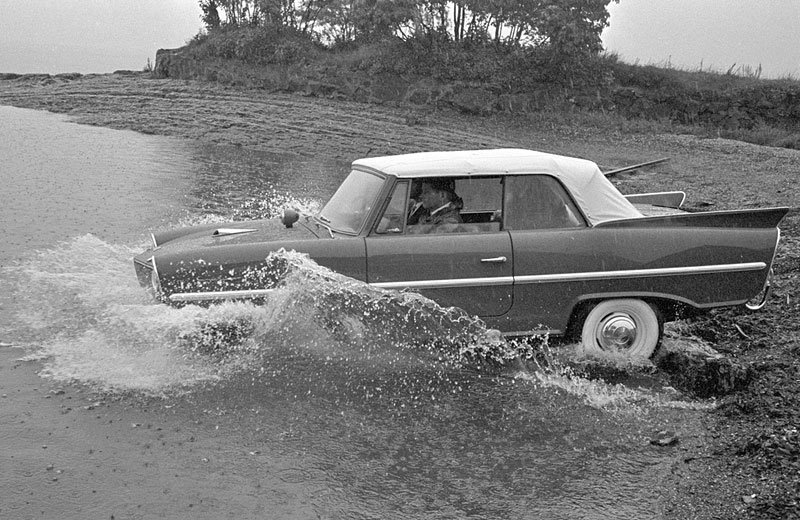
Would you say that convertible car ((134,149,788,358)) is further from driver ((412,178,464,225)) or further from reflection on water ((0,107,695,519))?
reflection on water ((0,107,695,519))

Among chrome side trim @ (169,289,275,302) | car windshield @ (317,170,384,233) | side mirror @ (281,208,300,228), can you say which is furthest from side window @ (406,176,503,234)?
chrome side trim @ (169,289,275,302)

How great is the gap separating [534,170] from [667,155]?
13.4 meters

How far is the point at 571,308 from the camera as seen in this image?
6.06 metres

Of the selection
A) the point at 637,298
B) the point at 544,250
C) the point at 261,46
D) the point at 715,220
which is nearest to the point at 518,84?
the point at 261,46

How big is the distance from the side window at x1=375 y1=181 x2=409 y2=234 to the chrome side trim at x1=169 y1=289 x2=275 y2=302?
3.39ft

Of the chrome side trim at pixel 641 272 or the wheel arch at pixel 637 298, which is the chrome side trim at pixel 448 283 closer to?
the chrome side trim at pixel 641 272

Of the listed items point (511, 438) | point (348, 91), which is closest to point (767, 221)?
point (511, 438)

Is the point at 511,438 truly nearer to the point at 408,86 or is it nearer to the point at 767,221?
the point at 767,221

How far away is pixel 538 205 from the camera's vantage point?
617 cm

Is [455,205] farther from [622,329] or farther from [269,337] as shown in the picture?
[269,337]

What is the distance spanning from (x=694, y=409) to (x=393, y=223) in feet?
8.62

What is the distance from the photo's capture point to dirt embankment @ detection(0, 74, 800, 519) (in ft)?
14.6

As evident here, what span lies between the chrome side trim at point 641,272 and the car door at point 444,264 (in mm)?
208

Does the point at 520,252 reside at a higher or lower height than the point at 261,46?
lower
